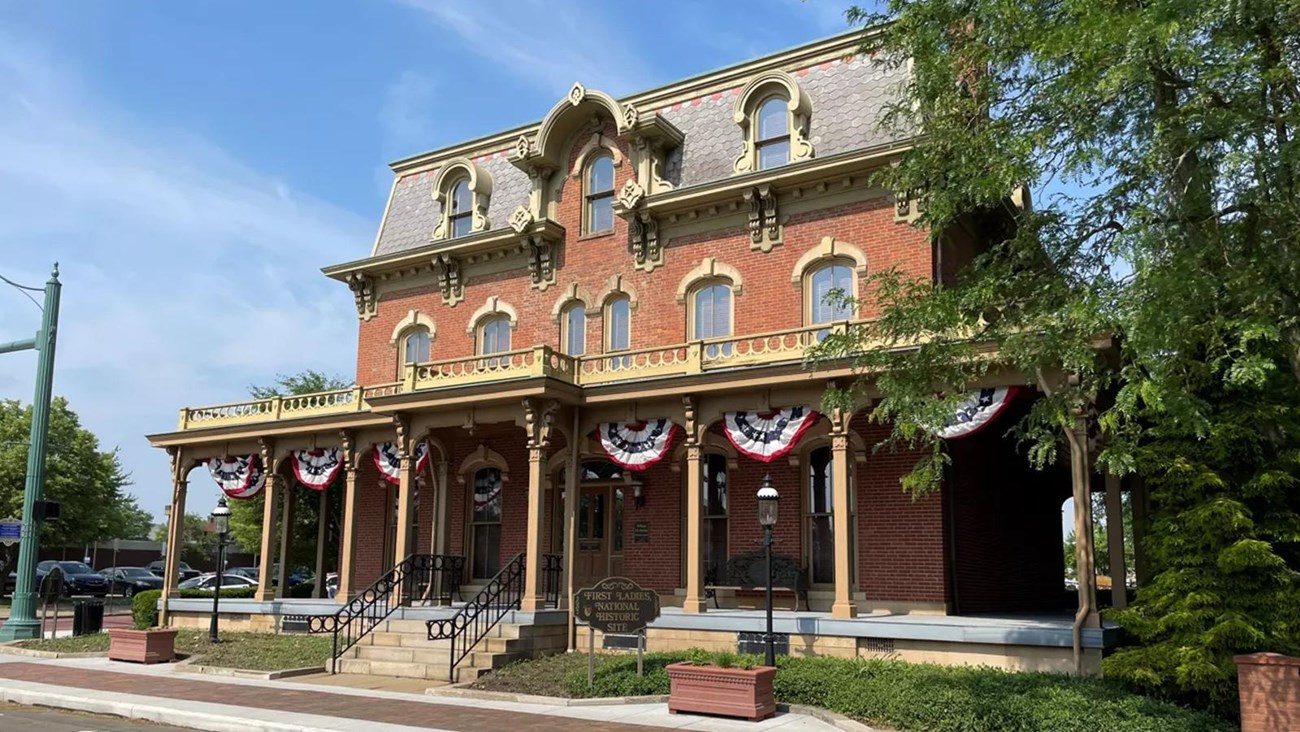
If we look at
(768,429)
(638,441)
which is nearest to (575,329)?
(638,441)

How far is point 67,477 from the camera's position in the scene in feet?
141

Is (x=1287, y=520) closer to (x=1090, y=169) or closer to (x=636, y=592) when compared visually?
(x=1090, y=169)

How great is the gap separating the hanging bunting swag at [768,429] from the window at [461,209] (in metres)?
10.4

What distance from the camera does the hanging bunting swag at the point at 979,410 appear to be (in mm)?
15156

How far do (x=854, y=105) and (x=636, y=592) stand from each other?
1084 centimetres

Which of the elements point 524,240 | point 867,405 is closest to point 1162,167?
point 867,405

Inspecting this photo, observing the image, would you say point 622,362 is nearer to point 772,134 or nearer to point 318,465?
point 772,134

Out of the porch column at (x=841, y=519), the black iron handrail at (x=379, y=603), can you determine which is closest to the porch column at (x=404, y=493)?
the black iron handrail at (x=379, y=603)

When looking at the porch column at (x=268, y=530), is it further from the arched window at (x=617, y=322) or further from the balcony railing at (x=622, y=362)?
the arched window at (x=617, y=322)

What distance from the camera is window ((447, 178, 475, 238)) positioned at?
2522 cm

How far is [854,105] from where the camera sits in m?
20.5

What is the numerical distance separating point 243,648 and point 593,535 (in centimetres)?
709

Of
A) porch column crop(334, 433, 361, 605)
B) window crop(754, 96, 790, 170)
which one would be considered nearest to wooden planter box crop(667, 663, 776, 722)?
porch column crop(334, 433, 361, 605)

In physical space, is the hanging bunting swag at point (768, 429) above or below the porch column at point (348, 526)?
above
